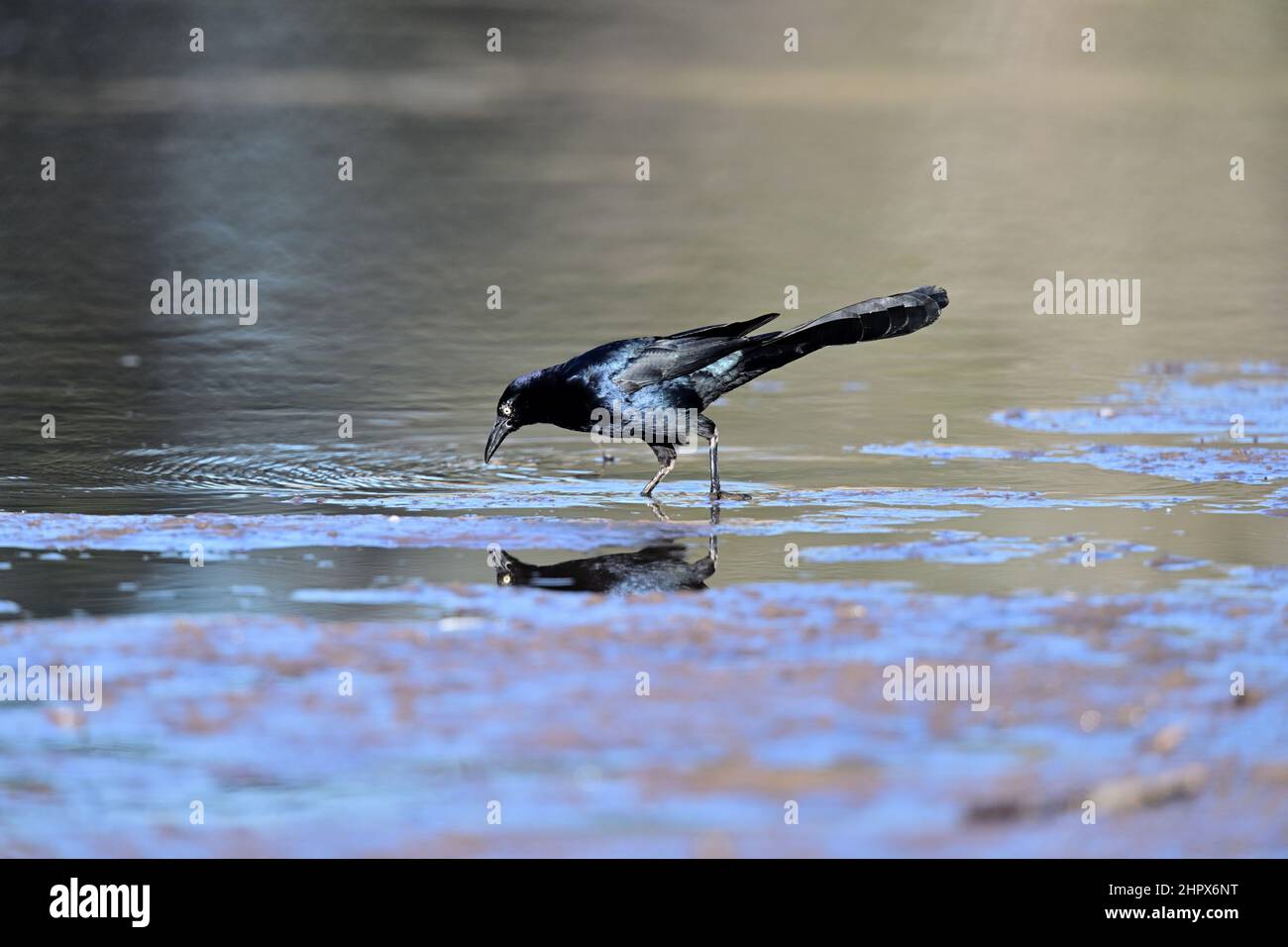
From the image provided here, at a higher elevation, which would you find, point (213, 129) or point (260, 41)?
point (260, 41)

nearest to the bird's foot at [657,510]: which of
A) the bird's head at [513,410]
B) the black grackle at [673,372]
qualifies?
the black grackle at [673,372]

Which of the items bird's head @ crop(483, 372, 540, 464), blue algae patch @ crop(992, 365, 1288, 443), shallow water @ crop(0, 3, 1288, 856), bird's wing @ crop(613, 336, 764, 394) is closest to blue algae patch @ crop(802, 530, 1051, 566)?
shallow water @ crop(0, 3, 1288, 856)

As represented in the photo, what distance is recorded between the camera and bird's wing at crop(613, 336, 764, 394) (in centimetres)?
875

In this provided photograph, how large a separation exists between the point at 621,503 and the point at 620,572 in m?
1.57

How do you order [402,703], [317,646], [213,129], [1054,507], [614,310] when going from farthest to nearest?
[213,129], [614,310], [1054,507], [317,646], [402,703]

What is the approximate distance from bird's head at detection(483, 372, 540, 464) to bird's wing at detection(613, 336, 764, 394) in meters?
0.51

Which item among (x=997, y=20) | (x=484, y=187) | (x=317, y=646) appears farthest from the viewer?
(x=997, y=20)

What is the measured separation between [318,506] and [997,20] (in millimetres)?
30767

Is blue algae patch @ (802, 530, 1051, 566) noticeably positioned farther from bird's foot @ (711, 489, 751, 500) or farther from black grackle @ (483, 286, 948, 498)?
black grackle @ (483, 286, 948, 498)

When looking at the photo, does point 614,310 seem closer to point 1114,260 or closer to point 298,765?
point 1114,260

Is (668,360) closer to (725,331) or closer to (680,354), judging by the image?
(680,354)

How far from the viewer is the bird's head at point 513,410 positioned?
9031 mm

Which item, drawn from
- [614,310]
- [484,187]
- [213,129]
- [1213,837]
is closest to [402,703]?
[1213,837]

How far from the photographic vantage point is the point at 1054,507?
27.5ft
